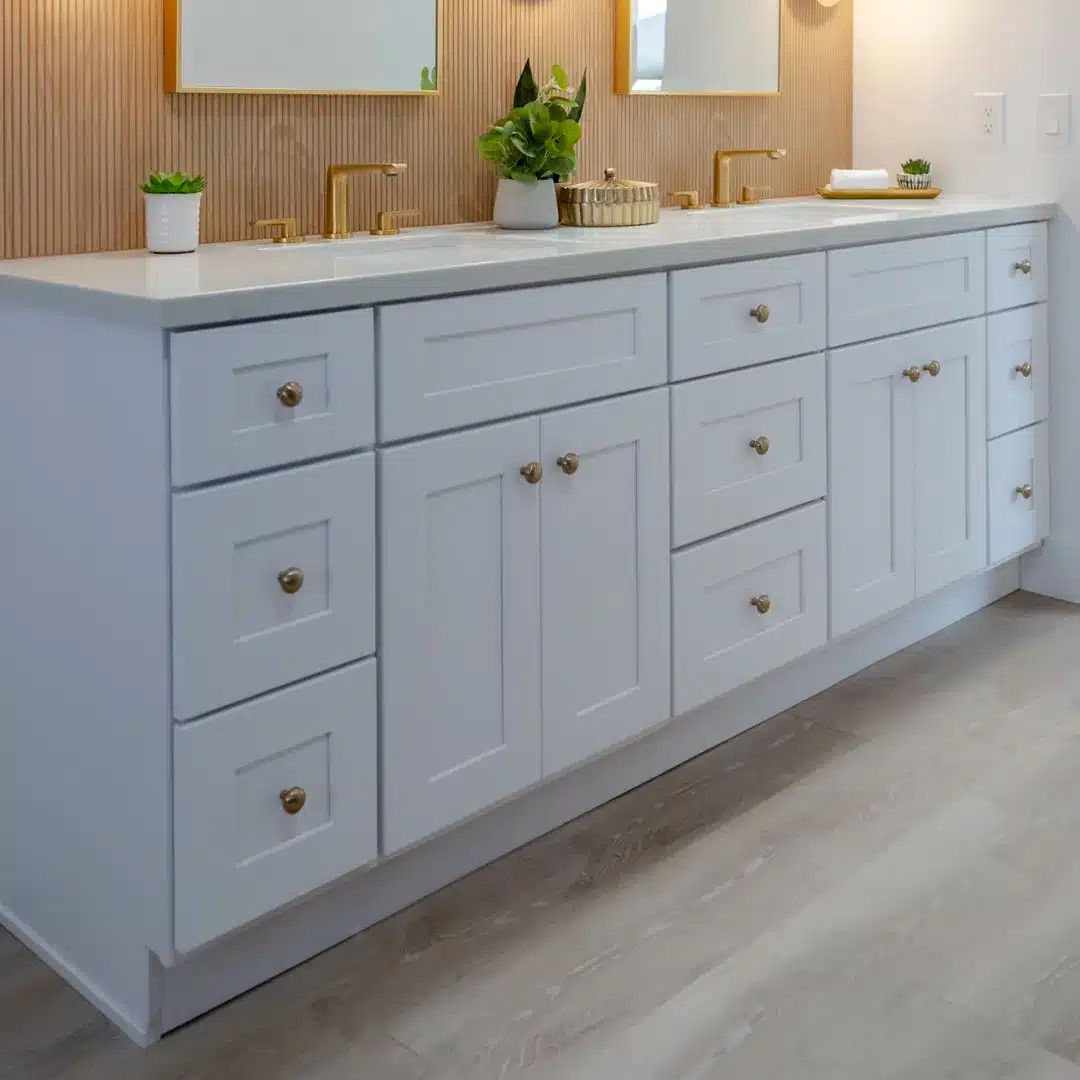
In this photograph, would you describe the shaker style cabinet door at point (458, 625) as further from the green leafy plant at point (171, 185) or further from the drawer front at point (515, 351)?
the green leafy plant at point (171, 185)

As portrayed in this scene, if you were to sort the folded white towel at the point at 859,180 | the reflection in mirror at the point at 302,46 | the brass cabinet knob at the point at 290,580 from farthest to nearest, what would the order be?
the folded white towel at the point at 859,180 → the reflection in mirror at the point at 302,46 → the brass cabinet knob at the point at 290,580

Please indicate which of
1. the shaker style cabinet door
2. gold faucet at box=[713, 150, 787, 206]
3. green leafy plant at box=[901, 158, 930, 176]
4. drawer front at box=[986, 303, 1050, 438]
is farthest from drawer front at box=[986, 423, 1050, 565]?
the shaker style cabinet door

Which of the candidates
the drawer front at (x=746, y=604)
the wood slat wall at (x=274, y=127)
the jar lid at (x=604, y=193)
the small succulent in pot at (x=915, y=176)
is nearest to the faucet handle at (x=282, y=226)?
the wood slat wall at (x=274, y=127)

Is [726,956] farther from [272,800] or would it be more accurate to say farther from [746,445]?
[746,445]

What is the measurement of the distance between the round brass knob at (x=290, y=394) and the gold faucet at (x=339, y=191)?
758 millimetres

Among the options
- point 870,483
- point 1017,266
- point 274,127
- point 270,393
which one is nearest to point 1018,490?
point 1017,266

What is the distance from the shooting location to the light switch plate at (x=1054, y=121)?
3.13 m

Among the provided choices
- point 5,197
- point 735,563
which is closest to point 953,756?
point 735,563

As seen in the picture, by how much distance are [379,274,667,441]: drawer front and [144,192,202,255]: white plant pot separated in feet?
1.50

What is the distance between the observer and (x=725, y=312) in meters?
2.28

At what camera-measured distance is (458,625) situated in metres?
1.92

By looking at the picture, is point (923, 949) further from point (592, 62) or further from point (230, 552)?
point (592, 62)

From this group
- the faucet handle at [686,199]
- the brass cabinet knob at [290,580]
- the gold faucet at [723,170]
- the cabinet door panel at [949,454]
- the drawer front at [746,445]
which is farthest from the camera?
the gold faucet at [723,170]

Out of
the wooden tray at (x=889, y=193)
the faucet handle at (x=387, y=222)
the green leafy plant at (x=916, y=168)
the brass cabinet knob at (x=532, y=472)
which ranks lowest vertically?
the brass cabinet knob at (x=532, y=472)
